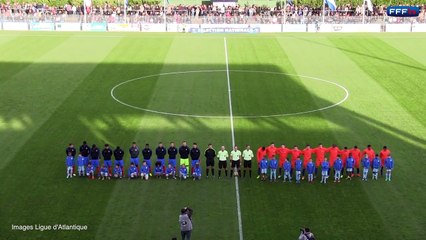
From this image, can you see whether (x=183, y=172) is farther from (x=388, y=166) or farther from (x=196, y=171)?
(x=388, y=166)

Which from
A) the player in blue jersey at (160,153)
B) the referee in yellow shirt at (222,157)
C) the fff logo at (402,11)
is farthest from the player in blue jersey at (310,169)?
the fff logo at (402,11)

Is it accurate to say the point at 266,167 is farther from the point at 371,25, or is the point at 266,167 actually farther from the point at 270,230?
the point at 371,25

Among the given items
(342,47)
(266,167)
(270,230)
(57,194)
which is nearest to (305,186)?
(266,167)

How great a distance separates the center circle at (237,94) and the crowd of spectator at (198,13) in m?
19.9

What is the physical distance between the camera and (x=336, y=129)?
3453 centimetres

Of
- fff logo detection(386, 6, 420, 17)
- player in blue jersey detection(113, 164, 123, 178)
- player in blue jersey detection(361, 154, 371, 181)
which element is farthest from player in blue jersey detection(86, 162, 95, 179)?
fff logo detection(386, 6, 420, 17)

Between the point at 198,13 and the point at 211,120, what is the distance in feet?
113

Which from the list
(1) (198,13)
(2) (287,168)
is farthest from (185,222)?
(1) (198,13)

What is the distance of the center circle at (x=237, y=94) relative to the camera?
38000mm

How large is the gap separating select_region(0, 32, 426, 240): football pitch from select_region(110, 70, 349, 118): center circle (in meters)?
0.13

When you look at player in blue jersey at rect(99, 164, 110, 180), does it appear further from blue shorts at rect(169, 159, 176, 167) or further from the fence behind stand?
the fence behind stand

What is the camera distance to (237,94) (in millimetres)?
41375

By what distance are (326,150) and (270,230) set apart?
6614mm

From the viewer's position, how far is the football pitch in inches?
952
